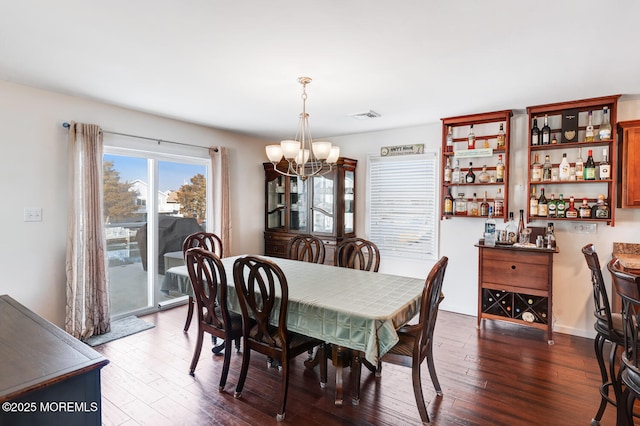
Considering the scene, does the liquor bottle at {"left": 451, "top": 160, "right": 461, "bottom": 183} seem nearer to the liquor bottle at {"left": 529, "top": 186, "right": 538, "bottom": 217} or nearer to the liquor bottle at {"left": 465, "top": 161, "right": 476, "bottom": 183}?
the liquor bottle at {"left": 465, "top": 161, "right": 476, "bottom": 183}

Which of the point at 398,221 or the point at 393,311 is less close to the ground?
the point at 398,221

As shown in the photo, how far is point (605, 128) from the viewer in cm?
317

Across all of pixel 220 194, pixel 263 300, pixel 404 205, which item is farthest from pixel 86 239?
pixel 404 205

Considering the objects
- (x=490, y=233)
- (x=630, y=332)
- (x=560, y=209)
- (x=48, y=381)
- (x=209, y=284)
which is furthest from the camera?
(x=490, y=233)

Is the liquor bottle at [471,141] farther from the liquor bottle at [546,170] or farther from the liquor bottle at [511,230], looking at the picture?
the liquor bottle at [511,230]

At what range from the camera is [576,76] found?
2.65 meters

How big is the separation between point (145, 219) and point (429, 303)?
11.4ft

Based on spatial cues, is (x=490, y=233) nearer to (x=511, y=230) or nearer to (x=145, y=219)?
(x=511, y=230)

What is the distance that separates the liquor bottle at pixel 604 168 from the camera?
3143mm

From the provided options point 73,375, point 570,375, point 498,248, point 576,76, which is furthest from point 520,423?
point 576,76

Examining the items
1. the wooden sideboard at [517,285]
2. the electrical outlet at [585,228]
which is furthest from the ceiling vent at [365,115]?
the electrical outlet at [585,228]

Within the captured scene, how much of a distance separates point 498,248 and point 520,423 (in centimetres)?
182

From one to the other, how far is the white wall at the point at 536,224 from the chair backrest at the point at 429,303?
211 cm

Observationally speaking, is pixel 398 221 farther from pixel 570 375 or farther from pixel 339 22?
pixel 339 22
